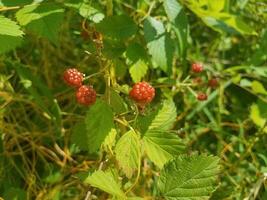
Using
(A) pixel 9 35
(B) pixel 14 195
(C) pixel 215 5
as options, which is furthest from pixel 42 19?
(C) pixel 215 5

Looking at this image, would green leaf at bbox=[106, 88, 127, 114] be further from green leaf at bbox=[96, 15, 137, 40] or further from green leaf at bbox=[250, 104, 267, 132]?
green leaf at bbox=[250, 104, 267, 132]

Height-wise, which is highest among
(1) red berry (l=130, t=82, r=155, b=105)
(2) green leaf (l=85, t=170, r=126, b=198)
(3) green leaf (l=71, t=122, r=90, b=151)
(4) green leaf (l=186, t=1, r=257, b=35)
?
(1) red berry (l=130, t=82, r=155, b=105)

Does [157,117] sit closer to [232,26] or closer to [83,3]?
[83,3]

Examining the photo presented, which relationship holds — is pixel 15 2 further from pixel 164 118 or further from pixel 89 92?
pixel 164 118

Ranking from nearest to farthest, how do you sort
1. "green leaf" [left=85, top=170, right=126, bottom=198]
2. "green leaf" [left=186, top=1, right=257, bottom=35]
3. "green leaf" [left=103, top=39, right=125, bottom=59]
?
"green leaf" [left=85, top=170, right=126, bottom=198], "green leaf" [left=103, top=39, right=125, bottom=59], "green leaf" [left=186, top=1, right=257, bottom=35]

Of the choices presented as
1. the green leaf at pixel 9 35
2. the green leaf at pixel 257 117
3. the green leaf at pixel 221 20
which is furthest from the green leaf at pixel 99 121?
the green leaf at pixel 257 117

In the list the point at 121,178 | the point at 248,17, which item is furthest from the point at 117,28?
the point at 248,17

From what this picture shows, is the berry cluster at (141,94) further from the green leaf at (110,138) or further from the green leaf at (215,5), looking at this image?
the green leaf at (215,5)

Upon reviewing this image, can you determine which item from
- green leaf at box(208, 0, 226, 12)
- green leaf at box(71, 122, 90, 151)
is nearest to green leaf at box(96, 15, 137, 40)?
green leaf at box(71, 122, 90, 151)
